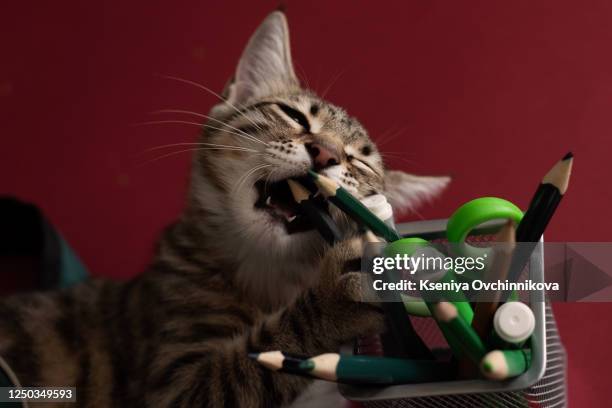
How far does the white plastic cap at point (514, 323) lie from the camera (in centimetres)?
53

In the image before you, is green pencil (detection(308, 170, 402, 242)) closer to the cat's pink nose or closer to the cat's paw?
the cat's paw

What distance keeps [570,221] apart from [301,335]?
67cm

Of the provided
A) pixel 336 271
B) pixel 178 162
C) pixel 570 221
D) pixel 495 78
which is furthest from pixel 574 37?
pixel 178 162

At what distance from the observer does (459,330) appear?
536 millimetres

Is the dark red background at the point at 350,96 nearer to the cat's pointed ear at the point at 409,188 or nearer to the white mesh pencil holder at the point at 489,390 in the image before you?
the cat's pointed ear at the point at 409,188

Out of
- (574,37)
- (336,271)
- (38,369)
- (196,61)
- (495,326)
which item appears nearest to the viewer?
(495,326)

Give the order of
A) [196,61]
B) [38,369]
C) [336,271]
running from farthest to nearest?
[196,61] < [38,369] < [336,271]

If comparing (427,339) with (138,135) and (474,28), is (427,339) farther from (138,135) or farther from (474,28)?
(138,135)

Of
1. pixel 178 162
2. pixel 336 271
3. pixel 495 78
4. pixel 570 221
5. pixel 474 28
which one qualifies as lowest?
A: pixel 336 271

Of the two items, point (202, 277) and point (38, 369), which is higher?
point (202, 277)

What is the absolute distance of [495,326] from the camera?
0.54m

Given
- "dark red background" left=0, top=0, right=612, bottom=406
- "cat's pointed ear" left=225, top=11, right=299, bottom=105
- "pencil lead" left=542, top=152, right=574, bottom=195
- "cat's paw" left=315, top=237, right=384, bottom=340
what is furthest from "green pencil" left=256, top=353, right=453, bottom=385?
"cat's pointed ear" left=225, top=11, right=299, bottom=105

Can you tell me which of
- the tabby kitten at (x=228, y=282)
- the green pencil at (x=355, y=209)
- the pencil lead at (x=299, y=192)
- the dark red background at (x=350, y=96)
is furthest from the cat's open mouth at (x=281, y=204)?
the dark red background at (x=350, y=96)

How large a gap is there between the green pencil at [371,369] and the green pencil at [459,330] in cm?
5
